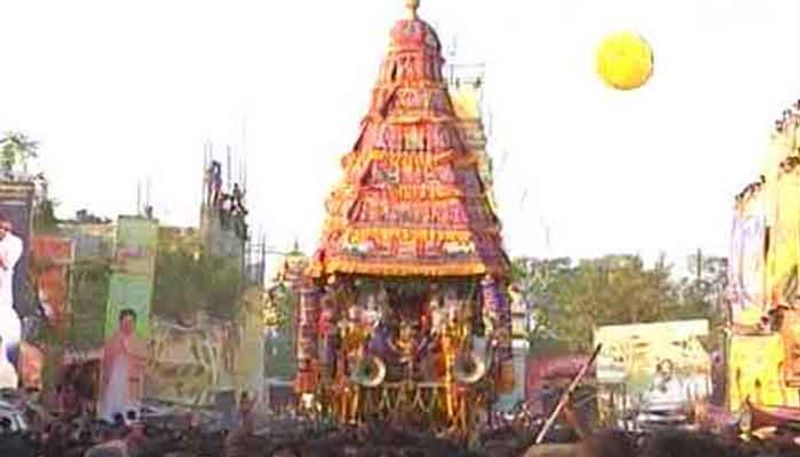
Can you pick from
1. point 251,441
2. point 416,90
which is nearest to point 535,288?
point 416,90

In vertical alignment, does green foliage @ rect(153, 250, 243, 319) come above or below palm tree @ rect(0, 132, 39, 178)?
below

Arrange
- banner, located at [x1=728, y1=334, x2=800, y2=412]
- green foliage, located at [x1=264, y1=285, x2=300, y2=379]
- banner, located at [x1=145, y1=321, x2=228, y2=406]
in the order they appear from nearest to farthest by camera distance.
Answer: banner, located at [x1=145, y1=321, x2=228, y2=406] < banner, located at [x1=728, y1=334, x2=800, y2=412] < green foliage, located at [x1=264, y1=285, x2=300, y2=379]

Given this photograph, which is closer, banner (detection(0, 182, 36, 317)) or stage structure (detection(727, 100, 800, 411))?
banner (detection(0, 182, 36, 317))

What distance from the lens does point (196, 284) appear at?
151 ft

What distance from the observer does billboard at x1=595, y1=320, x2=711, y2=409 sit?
154 ft

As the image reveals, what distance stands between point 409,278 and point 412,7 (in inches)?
246

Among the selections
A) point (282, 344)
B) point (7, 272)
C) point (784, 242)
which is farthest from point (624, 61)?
point (282, 344)

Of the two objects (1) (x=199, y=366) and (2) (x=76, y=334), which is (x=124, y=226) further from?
(2) (x=76, y=334)

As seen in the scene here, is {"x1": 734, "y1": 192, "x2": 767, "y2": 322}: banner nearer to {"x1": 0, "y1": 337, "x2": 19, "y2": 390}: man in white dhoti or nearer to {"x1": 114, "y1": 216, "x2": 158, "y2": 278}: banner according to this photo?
{"x1": 114, "y1": 216, "x2": 158, "y2": 278}: banner

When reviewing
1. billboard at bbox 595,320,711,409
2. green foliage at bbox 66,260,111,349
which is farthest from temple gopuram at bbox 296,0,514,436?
billboard at bbox 595,320,711,409

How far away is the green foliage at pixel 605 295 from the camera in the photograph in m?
75.3

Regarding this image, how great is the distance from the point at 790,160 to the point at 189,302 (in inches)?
789

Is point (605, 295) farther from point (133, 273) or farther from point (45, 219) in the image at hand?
point (133, 273)

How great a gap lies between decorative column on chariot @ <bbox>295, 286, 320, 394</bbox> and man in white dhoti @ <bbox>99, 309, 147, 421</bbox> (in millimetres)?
6521
